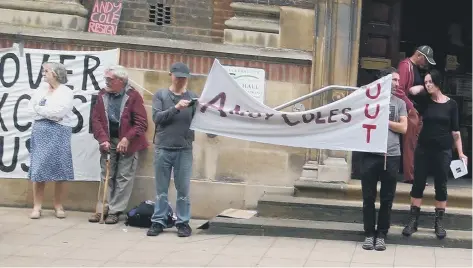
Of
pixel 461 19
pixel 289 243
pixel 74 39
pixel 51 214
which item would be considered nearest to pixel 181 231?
pixel 289 243

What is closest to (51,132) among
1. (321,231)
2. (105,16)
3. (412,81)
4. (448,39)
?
(105,16)

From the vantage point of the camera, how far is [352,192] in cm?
819

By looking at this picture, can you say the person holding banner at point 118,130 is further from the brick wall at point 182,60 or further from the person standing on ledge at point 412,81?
the person standing on ledge at point 412,81

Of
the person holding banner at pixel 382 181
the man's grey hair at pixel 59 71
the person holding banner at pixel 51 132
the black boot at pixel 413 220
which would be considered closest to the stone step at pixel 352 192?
the black boot at pixel 413 220

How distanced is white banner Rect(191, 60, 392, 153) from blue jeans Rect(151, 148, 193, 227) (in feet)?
1.25

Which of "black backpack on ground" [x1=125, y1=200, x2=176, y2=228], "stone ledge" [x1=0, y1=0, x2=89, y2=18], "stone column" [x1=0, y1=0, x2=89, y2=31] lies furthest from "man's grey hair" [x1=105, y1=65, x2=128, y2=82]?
"black backpack on ground" [x1=125, y1=200, x2=176, y2=228]

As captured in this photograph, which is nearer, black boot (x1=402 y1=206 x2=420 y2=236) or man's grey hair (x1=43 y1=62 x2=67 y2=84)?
black boot (x1=402 y1=206 x2=420 y2=236)

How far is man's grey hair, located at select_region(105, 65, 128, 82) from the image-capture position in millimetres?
8047

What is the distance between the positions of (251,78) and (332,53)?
100cm

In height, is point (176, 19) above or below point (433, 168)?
above

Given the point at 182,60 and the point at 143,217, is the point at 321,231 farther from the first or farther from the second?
the point at 182,60

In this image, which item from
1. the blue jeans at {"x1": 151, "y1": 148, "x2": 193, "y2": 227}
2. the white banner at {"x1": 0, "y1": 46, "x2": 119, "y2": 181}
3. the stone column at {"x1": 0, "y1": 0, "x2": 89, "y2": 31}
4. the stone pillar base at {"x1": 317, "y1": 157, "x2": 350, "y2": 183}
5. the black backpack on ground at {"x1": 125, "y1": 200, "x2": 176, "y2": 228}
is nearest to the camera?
the blue jeans at {"x1": 151, "y1": 148, "x2": 193, "y2": 227}

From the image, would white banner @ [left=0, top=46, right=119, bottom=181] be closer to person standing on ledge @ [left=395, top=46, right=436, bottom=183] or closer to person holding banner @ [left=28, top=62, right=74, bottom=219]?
person holding banner @ [left=28, top=62, right=74, bottom=219]

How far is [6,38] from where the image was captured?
28.2 feet
